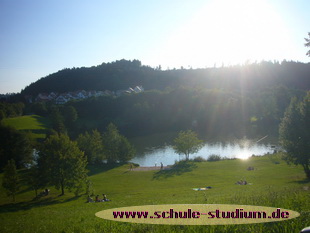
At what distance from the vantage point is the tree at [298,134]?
2811cm

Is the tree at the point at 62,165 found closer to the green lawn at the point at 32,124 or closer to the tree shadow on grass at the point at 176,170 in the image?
the tree shadow on grass at the point at 176,170

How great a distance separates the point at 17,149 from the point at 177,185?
40476mm

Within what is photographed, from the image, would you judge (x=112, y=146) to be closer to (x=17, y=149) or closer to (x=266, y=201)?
(x=17, y=149)

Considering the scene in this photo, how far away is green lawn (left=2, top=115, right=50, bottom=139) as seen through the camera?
98.0 meters

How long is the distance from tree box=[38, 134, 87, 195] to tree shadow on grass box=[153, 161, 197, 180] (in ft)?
45.2

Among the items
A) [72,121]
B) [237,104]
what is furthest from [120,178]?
[237,104]

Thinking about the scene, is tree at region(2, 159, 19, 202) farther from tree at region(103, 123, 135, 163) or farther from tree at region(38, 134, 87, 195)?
tree at region(103, 123, 135, 163)

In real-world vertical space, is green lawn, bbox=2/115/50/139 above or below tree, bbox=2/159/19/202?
above

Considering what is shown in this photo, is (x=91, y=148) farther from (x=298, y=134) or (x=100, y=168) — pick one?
(x=298, y=134)

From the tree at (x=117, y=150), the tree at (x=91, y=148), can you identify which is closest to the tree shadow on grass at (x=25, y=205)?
the tree at (x=91, y=148)

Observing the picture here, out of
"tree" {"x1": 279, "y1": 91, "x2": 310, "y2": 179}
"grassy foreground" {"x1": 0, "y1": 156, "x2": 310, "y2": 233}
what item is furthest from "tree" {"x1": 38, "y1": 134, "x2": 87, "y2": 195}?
"tree" {"x1": 279, "y1": 91, "x2": 310, "y2": 179}

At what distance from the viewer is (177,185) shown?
1371 inches

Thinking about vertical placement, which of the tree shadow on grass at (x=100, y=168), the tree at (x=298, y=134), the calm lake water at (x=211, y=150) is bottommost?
the calm lake water at (x=211, y=150)

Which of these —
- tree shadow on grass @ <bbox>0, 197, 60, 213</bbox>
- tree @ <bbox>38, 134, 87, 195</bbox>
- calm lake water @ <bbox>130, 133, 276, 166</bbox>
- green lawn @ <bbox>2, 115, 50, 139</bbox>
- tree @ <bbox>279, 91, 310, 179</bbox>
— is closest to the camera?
tree shadow on grass @ <bbox>0, 197, 60, 213</bbox>
